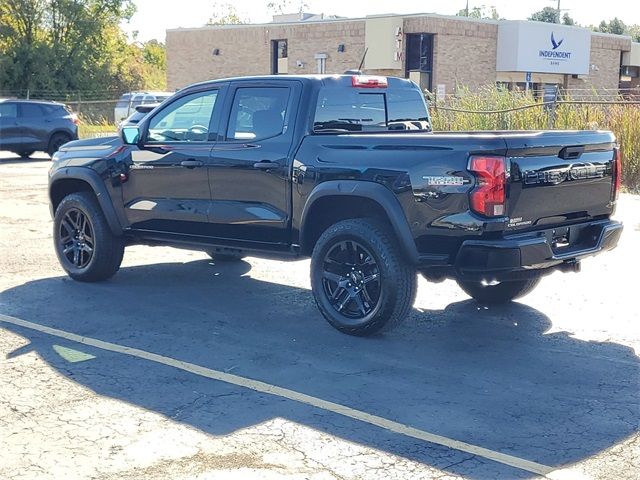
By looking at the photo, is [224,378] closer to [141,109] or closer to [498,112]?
[498,112]

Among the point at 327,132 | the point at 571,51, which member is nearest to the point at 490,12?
the point at 571,51

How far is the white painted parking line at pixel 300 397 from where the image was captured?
15.1 feet

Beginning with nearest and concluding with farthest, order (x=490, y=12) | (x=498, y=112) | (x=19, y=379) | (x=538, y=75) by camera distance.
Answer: (x=19, y=379), (x=498, y=112), (x=538, y=75), (x=490, y=12)

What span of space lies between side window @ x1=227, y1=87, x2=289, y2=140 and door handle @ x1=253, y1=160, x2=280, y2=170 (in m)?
0.23

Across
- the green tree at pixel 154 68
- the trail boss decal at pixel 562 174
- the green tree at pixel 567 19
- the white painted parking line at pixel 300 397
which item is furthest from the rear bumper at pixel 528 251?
the green tree at pixel 567 19

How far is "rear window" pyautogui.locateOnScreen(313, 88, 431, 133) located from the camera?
7320 millimetres

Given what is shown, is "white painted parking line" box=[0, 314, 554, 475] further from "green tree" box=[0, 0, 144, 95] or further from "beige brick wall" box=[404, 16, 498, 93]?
"green tree" box=[0, 0, 144, 95]

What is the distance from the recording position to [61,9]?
5747cm

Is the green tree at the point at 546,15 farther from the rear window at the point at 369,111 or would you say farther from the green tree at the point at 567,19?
the rear window at the point at 369,111

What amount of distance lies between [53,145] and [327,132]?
18.5m

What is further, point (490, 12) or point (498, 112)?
point (490, 12)

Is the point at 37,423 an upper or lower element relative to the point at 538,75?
lower

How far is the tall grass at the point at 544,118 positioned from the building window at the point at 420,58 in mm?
22050

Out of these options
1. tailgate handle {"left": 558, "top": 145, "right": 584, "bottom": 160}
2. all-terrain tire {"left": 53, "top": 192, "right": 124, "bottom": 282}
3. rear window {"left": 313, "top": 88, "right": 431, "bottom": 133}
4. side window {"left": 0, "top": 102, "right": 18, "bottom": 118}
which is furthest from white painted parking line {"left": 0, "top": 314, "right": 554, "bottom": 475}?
side window {"left": 0, "top": 102, "right": 18, "bottom": 118}
